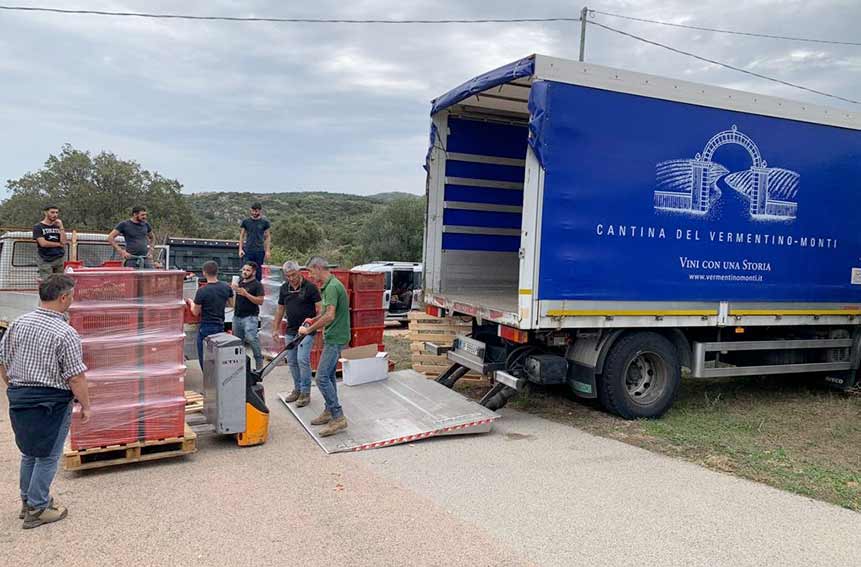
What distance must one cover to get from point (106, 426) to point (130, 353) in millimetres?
601

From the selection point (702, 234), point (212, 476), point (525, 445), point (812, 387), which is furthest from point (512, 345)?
point (812, 387)

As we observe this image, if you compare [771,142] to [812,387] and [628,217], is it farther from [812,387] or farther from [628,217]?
[812,387]

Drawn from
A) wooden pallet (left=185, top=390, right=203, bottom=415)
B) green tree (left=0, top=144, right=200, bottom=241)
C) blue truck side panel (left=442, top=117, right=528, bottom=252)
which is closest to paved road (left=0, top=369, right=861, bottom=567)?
wooden pallet (left=185, top=390, right=203, bottom=415)

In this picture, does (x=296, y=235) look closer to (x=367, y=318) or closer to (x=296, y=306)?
(x=367, y=318)

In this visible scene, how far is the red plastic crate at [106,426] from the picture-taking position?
199 inches

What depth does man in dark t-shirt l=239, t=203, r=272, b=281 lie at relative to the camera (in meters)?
9.91

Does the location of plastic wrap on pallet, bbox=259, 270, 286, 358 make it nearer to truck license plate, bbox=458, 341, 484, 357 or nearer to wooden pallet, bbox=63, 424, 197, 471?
truck license plate, bbox=458, 341, 484, 357

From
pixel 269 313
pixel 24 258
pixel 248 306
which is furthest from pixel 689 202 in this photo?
pixel 24 258

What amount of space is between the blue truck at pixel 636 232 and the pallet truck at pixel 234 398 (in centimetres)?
247

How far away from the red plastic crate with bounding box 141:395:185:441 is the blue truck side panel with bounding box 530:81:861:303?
3.45 m

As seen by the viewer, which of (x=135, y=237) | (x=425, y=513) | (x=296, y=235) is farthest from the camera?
(x=296, y=235)

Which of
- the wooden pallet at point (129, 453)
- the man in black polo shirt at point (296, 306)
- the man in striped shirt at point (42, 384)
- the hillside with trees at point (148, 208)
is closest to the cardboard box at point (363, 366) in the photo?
the man in black polo shirt at point (296, 306)

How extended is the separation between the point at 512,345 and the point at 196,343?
14.1ft

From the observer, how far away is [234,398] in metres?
5.89
